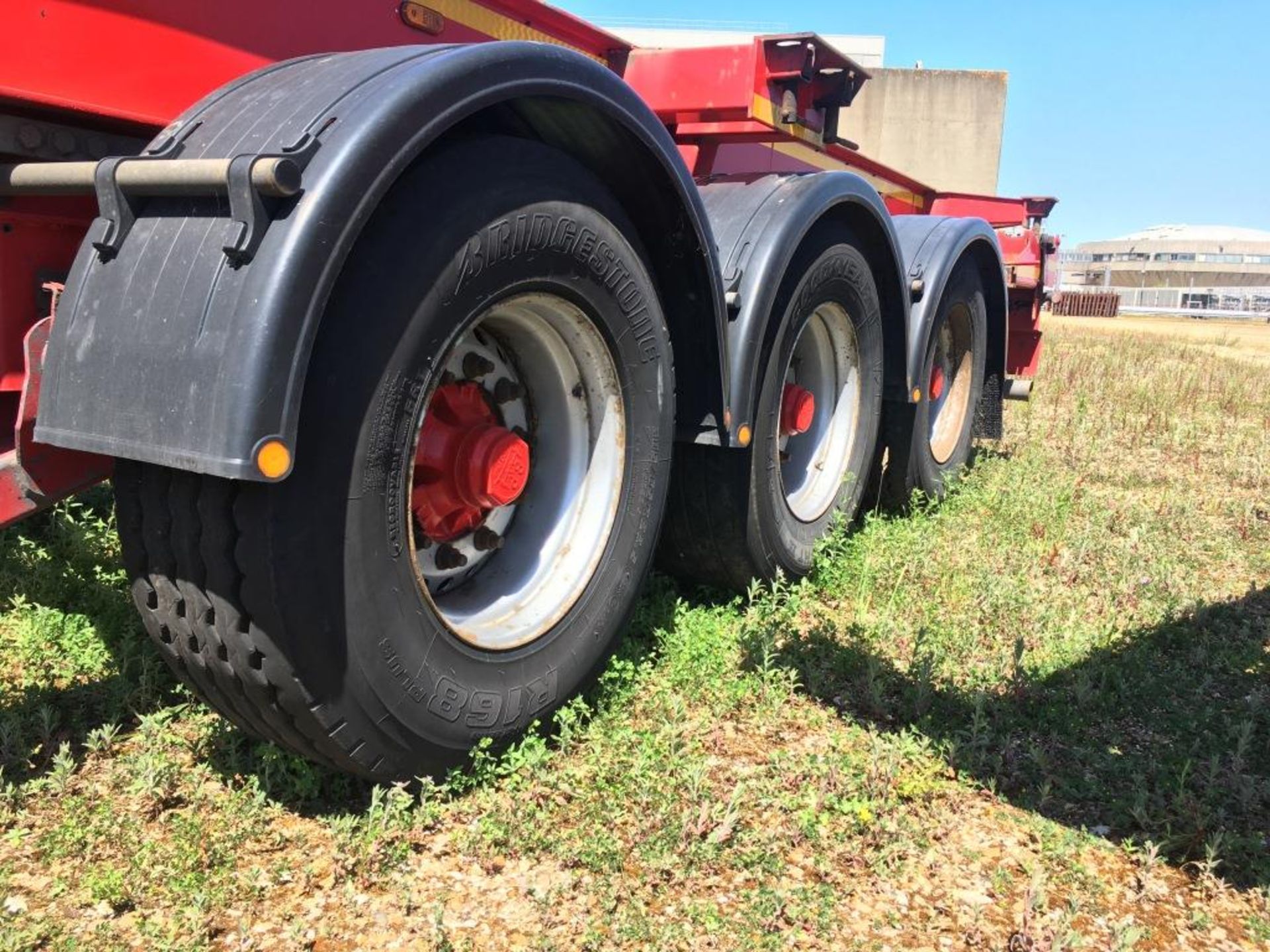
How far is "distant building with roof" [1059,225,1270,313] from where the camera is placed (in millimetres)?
33312

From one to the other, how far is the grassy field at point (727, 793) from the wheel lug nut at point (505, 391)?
30.6 inches

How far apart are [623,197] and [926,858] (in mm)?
1676

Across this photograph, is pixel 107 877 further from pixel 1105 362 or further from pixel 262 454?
pixel 1105 362

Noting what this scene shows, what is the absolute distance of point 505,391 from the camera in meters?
2.44

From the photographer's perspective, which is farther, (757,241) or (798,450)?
(798,450)

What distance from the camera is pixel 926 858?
2.06 metres

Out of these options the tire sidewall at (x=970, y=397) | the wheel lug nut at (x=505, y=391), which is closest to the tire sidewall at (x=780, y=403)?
the tire sidewall at (x=970, y=397)

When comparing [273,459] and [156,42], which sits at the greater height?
[156,42]

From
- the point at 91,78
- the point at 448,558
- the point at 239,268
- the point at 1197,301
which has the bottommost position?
the point at 448,558

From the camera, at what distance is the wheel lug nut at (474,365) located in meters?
2.36

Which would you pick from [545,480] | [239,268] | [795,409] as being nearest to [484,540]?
[545,480]

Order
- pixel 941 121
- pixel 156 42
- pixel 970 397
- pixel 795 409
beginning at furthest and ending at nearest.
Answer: pixel 941 121, pixel 970 397, pixel 795 409, pixel 156 42

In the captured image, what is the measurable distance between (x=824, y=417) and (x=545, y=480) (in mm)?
1624

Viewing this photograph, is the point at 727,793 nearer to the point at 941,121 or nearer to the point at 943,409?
the point at 943,409
